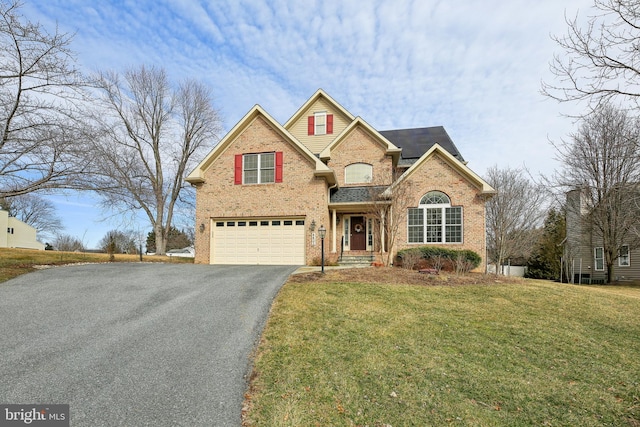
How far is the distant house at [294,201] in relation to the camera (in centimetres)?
1516

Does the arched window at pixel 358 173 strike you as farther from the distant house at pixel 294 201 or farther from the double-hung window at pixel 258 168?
the double-hung window at pixel 258 168

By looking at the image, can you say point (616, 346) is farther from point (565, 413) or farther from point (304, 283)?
point (304, 283)

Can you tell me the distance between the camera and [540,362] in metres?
5.19

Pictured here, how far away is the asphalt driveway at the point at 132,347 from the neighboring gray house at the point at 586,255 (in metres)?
22.4

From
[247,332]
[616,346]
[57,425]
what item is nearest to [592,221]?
[616,346]

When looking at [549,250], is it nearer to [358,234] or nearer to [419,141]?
[419,141]

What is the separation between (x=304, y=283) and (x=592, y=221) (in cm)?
2082

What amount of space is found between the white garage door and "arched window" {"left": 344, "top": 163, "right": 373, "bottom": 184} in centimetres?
450

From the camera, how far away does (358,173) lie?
59.5ft

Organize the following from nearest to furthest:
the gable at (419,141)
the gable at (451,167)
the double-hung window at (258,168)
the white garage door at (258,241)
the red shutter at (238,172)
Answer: the white garage door at (258,241)
the gable at (451,167)
the double-hung window at (258,168)
the red shutter at (238,172)
the gable at (419,141)

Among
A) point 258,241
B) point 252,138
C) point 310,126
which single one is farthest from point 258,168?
point 310,126

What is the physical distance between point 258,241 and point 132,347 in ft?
33.2

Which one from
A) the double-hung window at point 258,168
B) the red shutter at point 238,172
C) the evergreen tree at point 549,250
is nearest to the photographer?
the double-hung window at point 258,168

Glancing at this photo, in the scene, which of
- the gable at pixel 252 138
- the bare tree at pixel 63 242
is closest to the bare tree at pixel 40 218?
the bare tree at pixel 63 242
